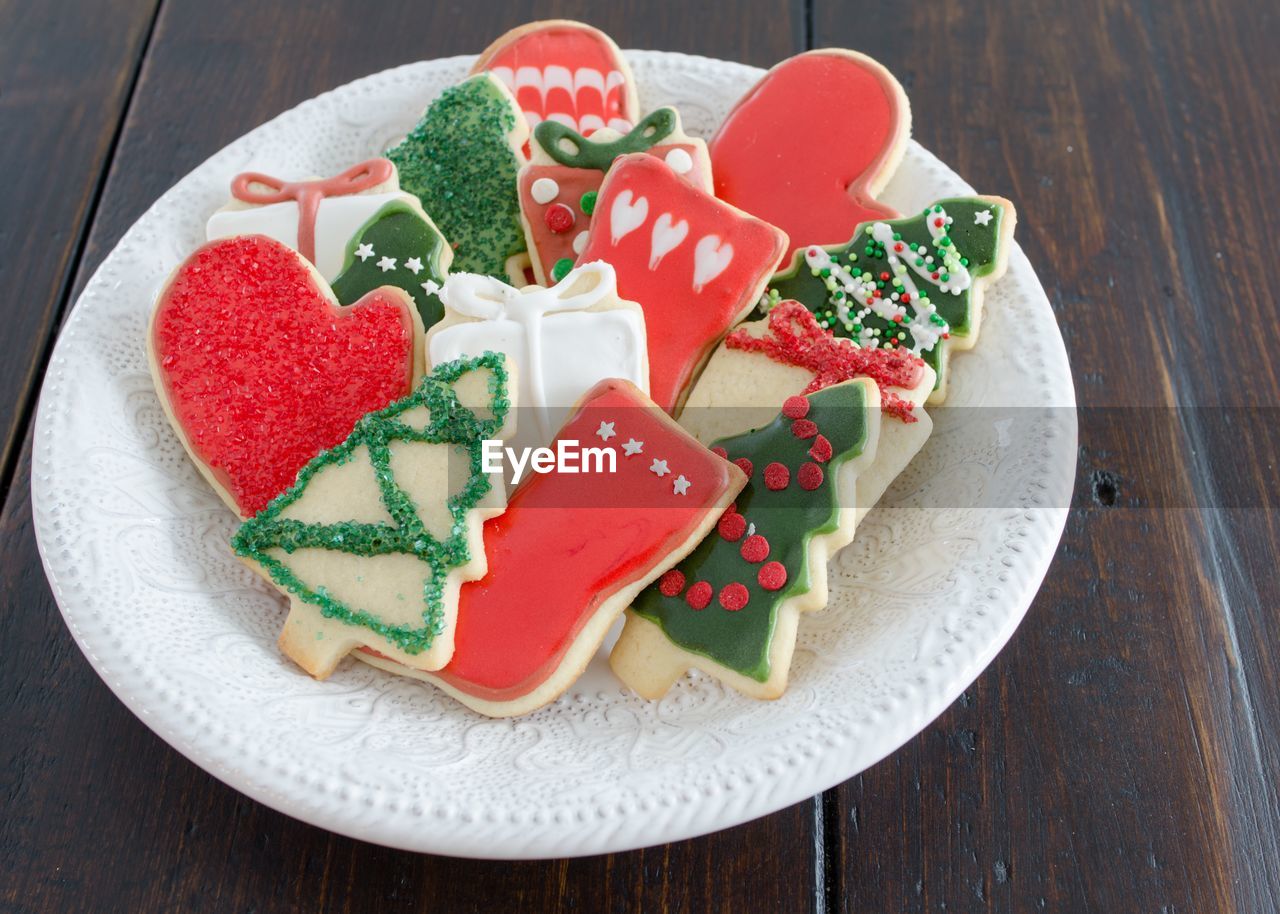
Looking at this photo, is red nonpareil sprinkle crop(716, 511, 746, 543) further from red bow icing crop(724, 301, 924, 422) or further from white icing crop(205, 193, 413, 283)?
white icing crop(205, 193, 413, 283)

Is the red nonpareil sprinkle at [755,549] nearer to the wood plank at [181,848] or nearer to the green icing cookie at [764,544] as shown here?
the green icing cookie at [764,544]

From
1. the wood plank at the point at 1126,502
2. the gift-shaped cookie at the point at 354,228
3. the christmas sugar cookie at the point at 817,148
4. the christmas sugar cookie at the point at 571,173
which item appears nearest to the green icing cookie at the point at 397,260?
the gift-shaped cookie at the point at 354,228

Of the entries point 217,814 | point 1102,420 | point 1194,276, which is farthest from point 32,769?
point 1194,276

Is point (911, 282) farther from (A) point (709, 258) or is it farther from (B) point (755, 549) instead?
(B) point (755, 549)

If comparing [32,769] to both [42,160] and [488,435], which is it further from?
[42,160]

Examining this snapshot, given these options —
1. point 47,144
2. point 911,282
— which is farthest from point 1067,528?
point 47,144

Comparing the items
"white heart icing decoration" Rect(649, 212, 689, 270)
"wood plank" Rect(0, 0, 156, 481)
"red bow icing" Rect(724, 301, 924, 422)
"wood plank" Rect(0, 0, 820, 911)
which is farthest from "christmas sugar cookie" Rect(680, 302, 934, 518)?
"wood plank" Rect(0, 0, 156, 481)

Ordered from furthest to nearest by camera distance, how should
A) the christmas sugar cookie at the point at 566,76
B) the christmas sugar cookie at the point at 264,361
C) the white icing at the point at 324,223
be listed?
the christmas sugar cookie at the point at 566,76
the white icing at the point at 324,223
the christmas sugar cookie at the point at 264,361
